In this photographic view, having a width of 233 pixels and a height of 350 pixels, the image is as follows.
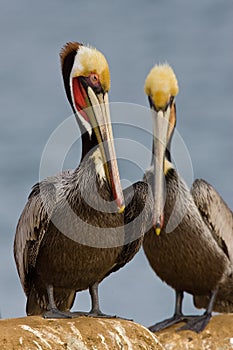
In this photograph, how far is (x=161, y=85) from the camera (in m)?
11.9

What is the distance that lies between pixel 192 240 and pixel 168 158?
127 centimetres

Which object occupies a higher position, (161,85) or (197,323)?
(161,85)

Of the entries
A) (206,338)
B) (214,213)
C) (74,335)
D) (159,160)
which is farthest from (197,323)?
(74,335)

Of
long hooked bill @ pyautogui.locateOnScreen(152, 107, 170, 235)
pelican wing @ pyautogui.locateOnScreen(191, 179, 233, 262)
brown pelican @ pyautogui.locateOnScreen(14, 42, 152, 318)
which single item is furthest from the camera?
pelican wing @ pyautogui.locateOnScreen(191, 179, 233, 262)

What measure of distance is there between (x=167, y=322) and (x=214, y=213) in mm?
1447

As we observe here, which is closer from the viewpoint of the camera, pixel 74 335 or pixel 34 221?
pixel 74 335

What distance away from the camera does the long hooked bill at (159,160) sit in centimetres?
1062

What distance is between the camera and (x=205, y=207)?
1125cm

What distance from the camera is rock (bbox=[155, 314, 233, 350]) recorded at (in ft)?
33.5

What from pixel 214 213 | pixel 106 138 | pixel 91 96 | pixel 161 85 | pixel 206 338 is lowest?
pixel 206 338

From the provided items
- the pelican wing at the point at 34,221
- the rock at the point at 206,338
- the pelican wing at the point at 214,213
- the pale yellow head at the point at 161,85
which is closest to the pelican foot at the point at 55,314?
the pelican wing at the point at 34,221

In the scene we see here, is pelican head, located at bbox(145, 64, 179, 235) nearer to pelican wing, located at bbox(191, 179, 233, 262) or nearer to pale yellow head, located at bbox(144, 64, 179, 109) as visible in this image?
pale yellow head, located at bbox(144, 64, 179, 109)

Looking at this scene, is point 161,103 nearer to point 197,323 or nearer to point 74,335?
point 197,323

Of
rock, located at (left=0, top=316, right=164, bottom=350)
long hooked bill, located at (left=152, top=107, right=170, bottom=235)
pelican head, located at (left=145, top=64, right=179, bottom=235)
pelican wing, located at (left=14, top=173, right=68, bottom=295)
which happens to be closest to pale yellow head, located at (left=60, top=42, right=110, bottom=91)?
pelican wing, located at (left=14, top=173, right=68, bottom=295)
